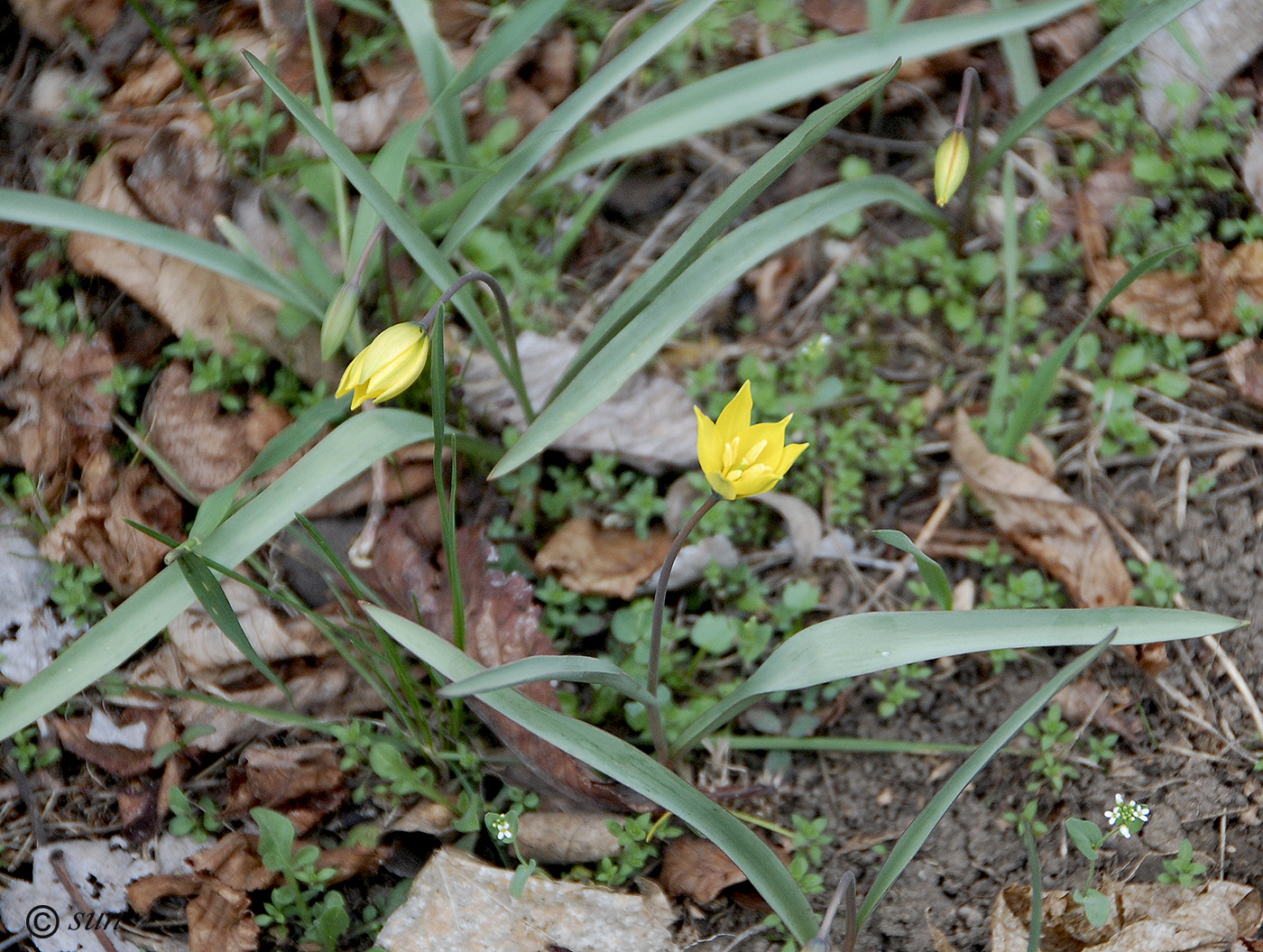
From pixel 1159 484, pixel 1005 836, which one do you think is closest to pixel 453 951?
pixel 1005 836

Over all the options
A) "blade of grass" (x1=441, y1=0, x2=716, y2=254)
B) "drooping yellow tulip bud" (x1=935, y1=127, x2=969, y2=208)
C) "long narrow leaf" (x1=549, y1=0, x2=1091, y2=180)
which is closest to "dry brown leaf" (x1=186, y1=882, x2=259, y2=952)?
"blade of grass" (x1=441, y1=0, x2=716, y2=254)

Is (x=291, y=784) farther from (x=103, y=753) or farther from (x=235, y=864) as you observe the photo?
(x=103, y=753)

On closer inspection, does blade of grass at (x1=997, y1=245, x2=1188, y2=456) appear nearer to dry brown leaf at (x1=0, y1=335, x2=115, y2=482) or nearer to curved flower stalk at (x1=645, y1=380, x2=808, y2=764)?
curved flower stalk at (x1=645, y1=380, x2=808, y2=764)

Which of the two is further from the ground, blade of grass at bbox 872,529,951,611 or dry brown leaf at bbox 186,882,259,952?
blade of grass at bbox 872,529,951,611

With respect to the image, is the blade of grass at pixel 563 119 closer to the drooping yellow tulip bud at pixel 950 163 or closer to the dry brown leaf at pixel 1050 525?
the drooping yellow tulip bud at pixel 950 163

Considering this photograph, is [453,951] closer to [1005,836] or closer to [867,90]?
[1005,836]

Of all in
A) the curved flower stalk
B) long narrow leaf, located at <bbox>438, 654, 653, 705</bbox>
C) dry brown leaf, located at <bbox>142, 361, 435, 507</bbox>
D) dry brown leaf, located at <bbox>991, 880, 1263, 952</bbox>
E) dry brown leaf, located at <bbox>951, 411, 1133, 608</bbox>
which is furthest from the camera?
dry brown leaf, located at <bbox>142, 361, 435, 507</bbox>
